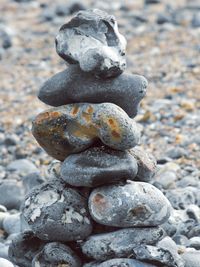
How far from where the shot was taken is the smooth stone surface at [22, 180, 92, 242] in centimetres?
483

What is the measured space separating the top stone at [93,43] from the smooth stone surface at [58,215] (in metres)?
0.73

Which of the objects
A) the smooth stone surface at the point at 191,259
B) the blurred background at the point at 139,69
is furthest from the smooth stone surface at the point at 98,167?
the blurred background at the point at 139,69

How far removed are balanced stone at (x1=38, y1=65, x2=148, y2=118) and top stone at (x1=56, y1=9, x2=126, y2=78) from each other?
0.06 metres

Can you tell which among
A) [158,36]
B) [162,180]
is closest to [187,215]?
[162,180]

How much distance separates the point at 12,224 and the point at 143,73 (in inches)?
229

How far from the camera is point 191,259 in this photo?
5.11 metres

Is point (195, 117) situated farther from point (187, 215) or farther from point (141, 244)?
point (141, 244)

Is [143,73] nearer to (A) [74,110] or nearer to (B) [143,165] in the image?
(B) [143,165]

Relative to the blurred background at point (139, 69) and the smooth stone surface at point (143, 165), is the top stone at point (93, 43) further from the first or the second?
the blurred background at point (139, 69)

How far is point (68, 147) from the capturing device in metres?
4.87

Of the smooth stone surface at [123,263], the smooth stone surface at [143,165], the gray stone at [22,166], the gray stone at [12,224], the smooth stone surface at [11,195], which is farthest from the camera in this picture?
the gray stone at [22,166]

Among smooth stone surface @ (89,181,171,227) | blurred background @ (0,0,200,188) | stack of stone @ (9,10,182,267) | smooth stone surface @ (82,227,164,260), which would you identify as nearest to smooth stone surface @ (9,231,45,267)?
stack of stone @ (9,10,182,267)

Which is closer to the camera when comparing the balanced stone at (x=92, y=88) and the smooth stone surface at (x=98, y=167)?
the smooth stone surface at (x=98, y=167)

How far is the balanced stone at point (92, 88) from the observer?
487 cm
